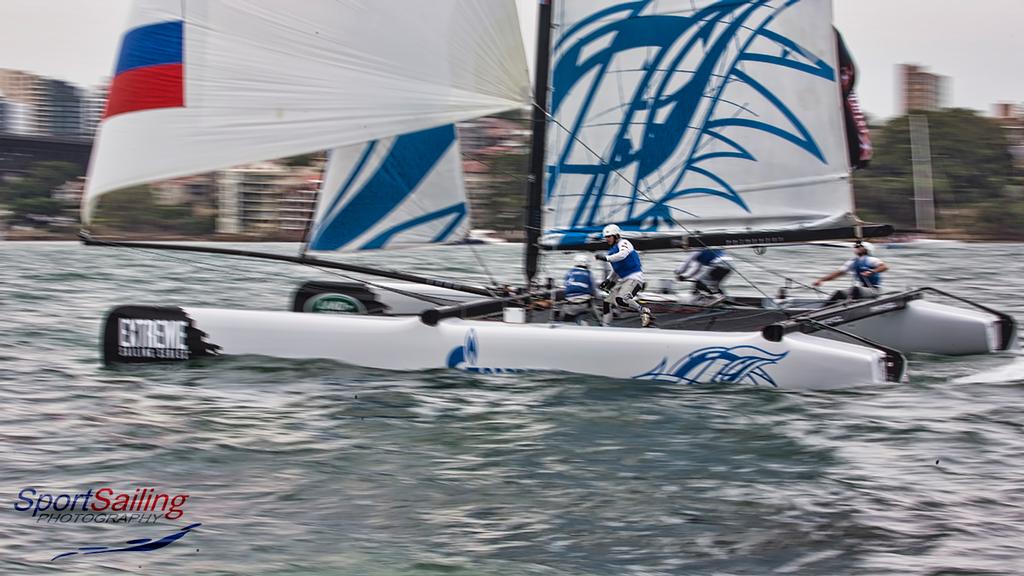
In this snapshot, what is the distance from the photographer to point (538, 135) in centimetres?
959

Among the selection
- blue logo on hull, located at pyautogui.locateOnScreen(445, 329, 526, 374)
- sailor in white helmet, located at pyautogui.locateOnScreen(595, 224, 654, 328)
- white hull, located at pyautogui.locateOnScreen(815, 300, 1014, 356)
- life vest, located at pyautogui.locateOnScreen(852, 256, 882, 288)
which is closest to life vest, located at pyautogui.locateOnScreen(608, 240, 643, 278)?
sailor in white helmet, located at pyautogui.locateOnScreen(595, 224, 654, 328)

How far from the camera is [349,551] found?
195 inches

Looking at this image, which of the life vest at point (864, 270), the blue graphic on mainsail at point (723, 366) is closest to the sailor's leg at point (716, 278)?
the life vest at point (864, 270)

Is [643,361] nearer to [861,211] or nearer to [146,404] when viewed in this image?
[146,404]

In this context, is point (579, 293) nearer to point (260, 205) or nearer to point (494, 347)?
point (494, 347)

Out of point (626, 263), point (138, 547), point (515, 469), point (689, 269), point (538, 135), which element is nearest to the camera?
point (138, 547)

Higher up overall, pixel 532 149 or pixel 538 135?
pixel 538 135

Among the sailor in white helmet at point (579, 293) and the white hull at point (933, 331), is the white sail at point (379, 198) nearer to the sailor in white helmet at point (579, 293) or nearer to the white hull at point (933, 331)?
the sailor in white helmet at point (579, 293)

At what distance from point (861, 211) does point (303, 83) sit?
66.4m

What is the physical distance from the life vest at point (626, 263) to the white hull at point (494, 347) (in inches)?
27.3

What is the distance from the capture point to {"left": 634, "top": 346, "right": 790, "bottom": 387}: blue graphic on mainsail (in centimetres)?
812

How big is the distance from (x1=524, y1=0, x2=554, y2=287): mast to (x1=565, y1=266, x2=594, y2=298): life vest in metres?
0.38

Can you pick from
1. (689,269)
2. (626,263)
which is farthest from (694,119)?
(689,269)

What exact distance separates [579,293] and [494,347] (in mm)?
1409
